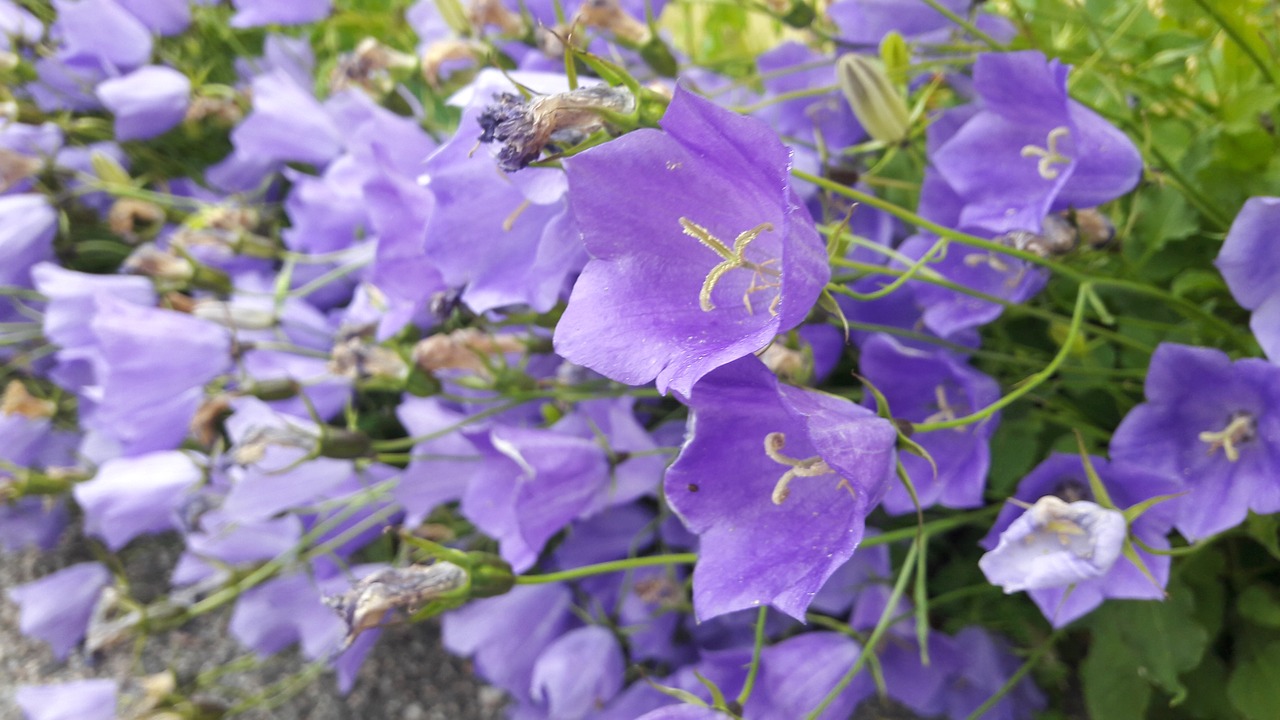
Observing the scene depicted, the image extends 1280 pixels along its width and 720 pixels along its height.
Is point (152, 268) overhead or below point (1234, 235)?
below

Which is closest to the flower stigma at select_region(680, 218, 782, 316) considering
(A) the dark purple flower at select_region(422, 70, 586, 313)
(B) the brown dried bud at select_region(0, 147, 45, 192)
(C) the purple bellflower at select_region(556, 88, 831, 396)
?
(C) the purple bellflower at select_region(556, 88, 831, 396)

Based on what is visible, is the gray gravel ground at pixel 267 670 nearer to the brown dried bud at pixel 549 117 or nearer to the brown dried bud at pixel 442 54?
the brown dried bud at pixel 442 54

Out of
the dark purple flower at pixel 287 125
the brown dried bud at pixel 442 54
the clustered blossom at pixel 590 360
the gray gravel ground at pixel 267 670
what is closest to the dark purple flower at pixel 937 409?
the clustered blossom at pixel 590 360

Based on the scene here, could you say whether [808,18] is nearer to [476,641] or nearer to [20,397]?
[476,641]

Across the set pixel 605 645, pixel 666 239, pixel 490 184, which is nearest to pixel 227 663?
pixel 605 645

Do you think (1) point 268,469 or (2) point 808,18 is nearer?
(2) point 808,18

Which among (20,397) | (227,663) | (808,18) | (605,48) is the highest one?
(808,18)

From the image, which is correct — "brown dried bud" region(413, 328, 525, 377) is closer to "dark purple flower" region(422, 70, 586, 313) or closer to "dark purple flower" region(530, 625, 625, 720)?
"dark purple flower" region(422, 70, 586, 313)

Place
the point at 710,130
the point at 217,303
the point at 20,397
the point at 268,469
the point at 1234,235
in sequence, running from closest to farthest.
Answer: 1. the point at 710,130
2. the point at 1234,235
3. the point at 268,469
4. the point at 217,303
5. the point at 20,397
